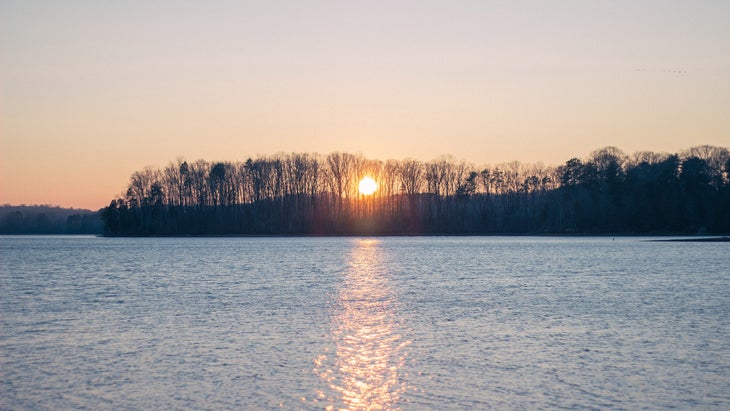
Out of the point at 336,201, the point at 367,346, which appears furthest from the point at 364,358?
the point at 336,201

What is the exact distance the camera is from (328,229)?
150750 millimetres

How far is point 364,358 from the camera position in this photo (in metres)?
16.7

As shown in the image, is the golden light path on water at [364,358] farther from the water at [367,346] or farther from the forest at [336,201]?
the forest at [336,201]

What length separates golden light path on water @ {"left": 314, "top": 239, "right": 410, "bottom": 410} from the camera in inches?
510

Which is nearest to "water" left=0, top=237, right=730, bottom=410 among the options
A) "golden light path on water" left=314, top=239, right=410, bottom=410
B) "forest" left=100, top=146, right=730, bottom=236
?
"golden light path on water" left=314, top=239, right=410, bottom=410

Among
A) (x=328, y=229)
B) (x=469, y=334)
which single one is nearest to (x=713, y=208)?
(x=328, y=229)

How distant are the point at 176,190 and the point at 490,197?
7353cm

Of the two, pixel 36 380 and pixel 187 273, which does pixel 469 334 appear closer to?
pixel 36 380

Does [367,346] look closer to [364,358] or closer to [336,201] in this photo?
[364,358]

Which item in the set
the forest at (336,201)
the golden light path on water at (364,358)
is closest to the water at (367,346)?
the golden light path on water at (364,358)

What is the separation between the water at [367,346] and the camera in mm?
13227

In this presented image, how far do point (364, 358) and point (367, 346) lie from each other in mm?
1612

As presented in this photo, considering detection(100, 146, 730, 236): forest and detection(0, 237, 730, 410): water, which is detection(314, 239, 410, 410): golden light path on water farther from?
detection(100, 146, 730, 236): forest

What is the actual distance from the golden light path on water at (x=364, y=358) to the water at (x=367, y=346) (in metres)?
0.07
